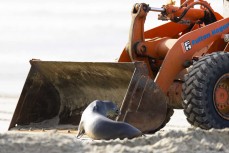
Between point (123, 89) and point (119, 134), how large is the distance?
7.16 ft

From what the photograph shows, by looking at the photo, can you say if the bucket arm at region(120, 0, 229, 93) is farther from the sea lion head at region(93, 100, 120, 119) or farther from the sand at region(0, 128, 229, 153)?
the sand at region(0, 128, 229, 153)

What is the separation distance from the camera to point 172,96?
8172 millimetres

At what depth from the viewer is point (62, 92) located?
9023mm

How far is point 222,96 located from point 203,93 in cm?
39

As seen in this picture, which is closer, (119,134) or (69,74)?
(119,134)

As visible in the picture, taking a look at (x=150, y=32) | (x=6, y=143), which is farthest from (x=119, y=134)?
(x=150, y=32)

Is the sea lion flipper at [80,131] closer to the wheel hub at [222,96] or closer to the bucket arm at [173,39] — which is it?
the bucket arm at [173,39]

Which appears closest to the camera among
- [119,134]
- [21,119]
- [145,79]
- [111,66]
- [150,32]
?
[119,134]

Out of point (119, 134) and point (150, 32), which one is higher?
point (150, 32)

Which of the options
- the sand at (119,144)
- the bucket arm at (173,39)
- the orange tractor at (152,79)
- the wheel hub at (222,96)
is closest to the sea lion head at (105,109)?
the orange tractor at (152,79)

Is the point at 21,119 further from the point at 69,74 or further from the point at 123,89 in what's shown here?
the point at 123,89

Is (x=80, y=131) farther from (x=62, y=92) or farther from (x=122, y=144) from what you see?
(x=62, y=92)

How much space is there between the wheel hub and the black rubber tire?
6cm

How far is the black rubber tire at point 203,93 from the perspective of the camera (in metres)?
7.59
